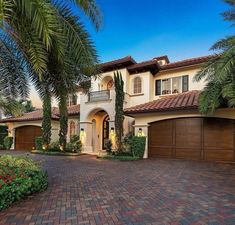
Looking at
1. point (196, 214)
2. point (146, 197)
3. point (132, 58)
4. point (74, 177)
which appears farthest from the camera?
point (132, 58)

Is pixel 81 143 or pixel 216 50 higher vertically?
pixel 216 50

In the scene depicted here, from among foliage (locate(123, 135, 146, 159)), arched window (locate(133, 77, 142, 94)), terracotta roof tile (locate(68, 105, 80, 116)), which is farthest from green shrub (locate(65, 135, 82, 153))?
arched window (locate(133, 77, 142, 94))

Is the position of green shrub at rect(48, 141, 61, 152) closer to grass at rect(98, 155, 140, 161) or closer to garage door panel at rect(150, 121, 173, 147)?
grass at rect(98, 155, 140, 161)

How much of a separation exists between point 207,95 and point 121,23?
887 cm

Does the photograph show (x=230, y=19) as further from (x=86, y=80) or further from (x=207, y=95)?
(x=86, y=80)

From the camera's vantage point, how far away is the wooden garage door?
23.2m

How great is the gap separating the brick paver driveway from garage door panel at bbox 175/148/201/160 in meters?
4.76

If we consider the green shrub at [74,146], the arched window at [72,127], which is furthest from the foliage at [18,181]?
the arched window at [72,127]

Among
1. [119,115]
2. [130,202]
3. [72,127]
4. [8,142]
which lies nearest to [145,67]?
[119,115]

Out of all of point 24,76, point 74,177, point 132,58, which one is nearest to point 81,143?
point 132,58

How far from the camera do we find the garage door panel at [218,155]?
508 inches

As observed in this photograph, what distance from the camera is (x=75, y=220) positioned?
464cm

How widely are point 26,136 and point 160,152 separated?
16393 millimetres

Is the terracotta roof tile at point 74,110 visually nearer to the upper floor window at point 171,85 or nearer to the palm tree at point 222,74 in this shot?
the upper floor window at point 171,85
